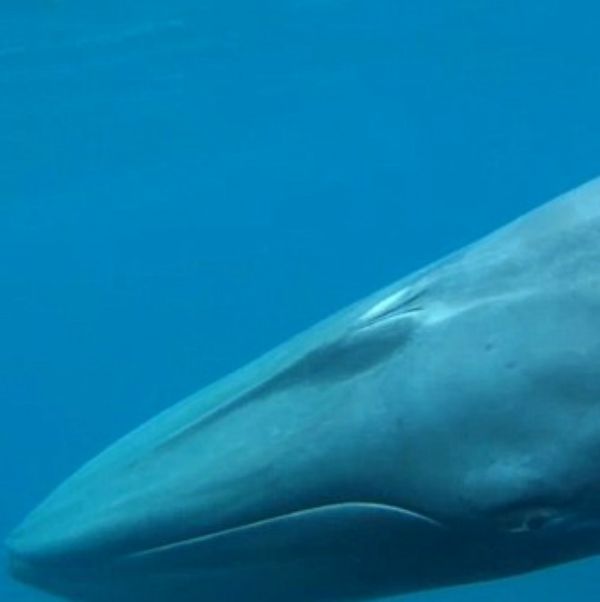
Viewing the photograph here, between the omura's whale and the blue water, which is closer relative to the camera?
the omura's whale

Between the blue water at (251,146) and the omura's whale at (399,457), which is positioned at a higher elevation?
the blue water at (251,146)

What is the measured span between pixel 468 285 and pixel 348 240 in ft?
268

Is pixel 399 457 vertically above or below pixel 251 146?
below

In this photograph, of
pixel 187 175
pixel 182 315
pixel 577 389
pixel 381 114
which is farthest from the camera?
pixel 182 315

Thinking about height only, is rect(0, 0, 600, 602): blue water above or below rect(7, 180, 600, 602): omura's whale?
above

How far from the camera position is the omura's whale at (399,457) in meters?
4.70

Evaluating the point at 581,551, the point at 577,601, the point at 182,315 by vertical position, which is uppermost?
the point at 182,315

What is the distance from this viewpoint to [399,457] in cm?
485

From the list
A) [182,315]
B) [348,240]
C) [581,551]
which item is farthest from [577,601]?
[348,240]

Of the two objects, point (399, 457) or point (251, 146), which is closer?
point (399, 457)

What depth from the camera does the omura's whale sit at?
4.70 m

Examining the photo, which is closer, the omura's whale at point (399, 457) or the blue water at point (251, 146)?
the omura's whale at point (399, 457)

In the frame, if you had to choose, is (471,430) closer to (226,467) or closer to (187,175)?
(226,467)

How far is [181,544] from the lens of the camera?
16.7 feet
